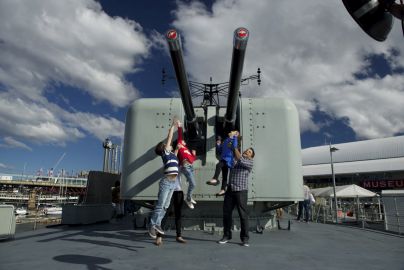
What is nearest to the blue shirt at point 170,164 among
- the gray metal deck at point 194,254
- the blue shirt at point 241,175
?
the blue shirt at point 241,175

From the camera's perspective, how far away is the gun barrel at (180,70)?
11.7 feet

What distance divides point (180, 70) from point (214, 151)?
5.37 feet

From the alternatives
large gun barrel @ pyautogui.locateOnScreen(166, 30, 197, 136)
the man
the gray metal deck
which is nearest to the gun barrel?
large gun barrel @ pyautogui.locateOnScreen(166, 30, 197, 136)

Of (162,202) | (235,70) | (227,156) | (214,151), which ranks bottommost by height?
(162,202)

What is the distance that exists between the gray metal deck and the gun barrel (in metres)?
1.92

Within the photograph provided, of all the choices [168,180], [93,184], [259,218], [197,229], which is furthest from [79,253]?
[93,184]

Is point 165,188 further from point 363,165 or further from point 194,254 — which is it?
point 363,165

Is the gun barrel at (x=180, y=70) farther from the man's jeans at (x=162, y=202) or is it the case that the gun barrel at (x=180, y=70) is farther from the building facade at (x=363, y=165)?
the building facade at (x=363, y=165)

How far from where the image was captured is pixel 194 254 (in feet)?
10.2

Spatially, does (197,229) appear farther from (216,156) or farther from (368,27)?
(368,27)

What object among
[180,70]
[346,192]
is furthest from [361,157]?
[180,70]

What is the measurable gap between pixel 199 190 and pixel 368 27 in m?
3.71

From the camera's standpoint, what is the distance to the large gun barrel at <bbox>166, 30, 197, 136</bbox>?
3.57 m

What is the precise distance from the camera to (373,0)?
146 cm
